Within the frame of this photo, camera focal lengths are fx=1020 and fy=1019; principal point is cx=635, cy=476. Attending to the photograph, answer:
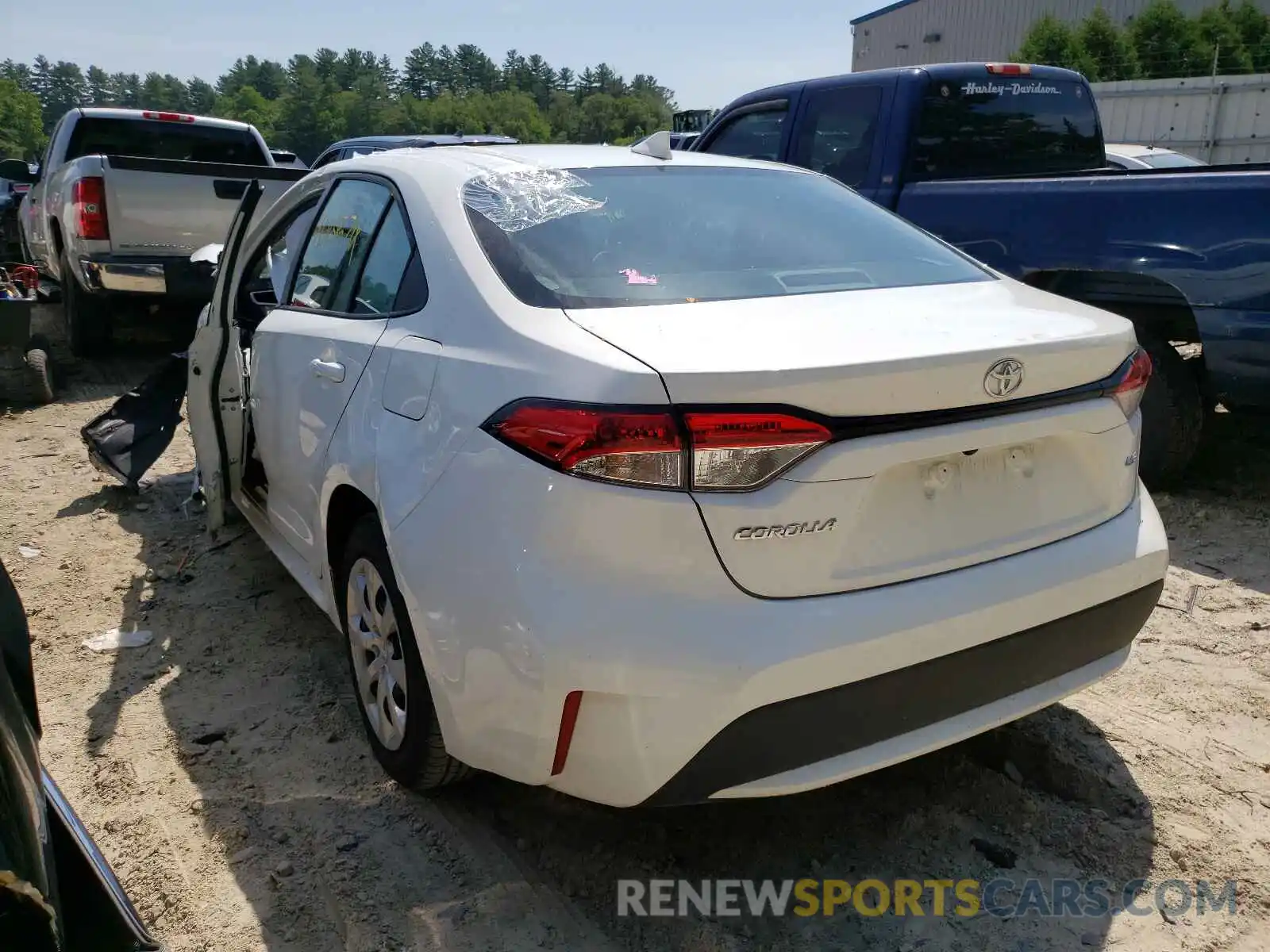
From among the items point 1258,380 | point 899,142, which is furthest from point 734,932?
point 899,142

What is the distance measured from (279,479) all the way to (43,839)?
2.12 meters

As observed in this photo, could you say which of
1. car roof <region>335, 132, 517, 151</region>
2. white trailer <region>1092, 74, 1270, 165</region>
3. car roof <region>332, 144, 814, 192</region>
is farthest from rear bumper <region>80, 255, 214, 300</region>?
white trailer <region>1092, 74, 1270, 165</region>

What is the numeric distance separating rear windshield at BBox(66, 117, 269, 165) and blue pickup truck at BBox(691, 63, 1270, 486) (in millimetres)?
5295

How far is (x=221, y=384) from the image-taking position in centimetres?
407

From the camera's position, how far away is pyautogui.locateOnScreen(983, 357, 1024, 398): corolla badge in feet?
6.95

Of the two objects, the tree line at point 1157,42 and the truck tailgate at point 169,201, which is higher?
the tree line at point 1157,42

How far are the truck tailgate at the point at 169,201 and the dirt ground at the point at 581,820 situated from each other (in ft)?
15.4

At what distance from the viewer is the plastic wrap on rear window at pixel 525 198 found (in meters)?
2.63

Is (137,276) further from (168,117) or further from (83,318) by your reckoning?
(168,117)

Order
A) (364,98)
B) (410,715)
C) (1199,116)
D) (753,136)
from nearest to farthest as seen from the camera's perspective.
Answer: (410,715)
(753,136)
(1199,116)
(364,98)

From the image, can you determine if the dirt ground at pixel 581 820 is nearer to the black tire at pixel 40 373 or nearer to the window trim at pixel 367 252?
the window trim at pixel 367 252

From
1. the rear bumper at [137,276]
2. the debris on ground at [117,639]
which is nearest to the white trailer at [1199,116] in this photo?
the rear bumper at [137,276]

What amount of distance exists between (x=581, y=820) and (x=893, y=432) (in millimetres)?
1355

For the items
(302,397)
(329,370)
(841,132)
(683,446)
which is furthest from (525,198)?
(841,132)
